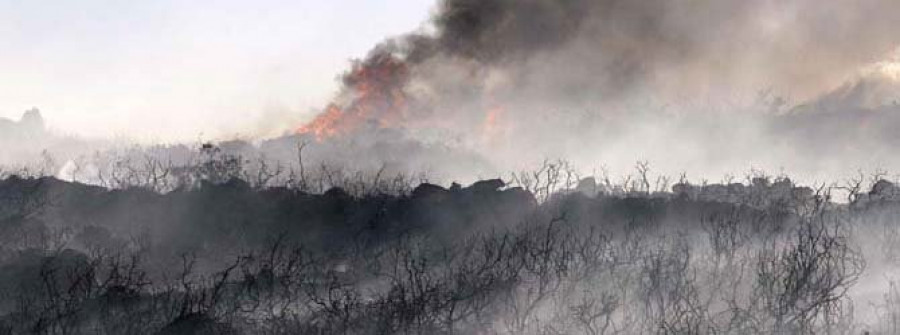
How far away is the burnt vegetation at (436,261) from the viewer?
23531 millimetres

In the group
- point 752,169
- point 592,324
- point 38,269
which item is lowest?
point 592,324

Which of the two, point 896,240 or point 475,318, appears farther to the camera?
point 896,240

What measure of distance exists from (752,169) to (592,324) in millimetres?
38025

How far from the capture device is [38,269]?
2594 centimetres

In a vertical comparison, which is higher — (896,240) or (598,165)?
(598,165)

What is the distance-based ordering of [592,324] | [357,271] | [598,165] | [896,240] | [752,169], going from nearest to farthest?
1. [592,324]
2. [357,271]
3. [896,240]
4. [752,169]
5. [598,165]

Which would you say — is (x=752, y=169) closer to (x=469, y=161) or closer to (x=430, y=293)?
(x=469, y=161)

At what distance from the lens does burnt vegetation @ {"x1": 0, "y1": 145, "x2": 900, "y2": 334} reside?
2353 centimetres

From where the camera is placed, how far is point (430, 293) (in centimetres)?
2453

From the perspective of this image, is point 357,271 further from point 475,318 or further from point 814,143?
point 814,143

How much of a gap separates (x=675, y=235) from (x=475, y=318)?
11004 mm

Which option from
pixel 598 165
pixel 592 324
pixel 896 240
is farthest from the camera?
pixel 598 165

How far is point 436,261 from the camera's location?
29828mm

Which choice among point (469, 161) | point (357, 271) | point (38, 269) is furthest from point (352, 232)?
point (469, 161)
